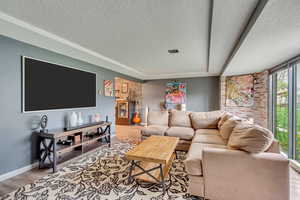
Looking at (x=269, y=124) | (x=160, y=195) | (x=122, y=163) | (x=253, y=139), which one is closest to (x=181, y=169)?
(x=160, y=195)

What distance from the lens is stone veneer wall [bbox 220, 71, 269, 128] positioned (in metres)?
3.98

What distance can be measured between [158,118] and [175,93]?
259 centimetres

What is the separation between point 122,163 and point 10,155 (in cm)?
176

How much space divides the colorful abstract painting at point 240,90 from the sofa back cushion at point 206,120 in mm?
1867

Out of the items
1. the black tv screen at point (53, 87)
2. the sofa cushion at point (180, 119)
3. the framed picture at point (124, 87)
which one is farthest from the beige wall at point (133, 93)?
the sofa cushion at point (180, 119)

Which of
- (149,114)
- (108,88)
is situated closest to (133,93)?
(108,88)

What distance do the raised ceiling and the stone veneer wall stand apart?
153 cm

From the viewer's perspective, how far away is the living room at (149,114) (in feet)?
5.03

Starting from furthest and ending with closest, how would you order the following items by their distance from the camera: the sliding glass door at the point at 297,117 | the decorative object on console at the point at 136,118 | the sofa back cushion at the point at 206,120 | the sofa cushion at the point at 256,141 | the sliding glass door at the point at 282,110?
the decorative object on console at the point at 136,118, the sofa back cushion at the point at 206,120, the sliding glass door at the point at 282,110, the sliding glass door at the point at 297,117, the sofa cushion at the point at 256,141

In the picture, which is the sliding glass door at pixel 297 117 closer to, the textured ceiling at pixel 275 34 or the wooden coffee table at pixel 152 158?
the textured ceiling at pixel 275 34

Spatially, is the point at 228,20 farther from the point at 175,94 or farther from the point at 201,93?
the point at 175,94

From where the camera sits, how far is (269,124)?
3.81 m

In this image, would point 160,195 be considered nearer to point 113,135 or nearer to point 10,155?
point 10,155

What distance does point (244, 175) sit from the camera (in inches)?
57.9
